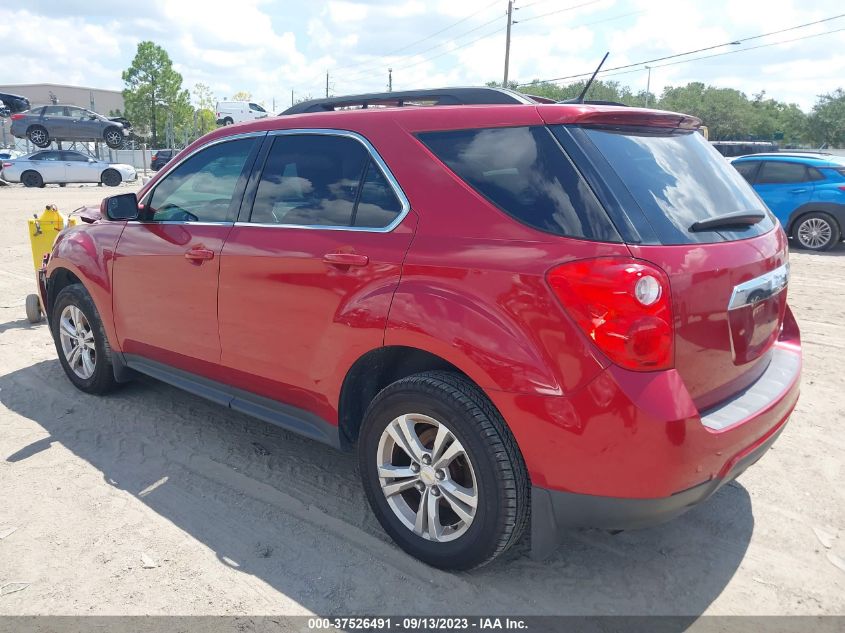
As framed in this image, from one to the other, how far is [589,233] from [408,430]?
3.61ft

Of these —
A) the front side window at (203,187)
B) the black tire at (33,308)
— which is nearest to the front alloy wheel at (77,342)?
the front side window at (203,187)

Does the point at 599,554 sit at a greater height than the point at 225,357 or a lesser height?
lesser

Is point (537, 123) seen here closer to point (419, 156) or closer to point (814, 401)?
point (419, 156)

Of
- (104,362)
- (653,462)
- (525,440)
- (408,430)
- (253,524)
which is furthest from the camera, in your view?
(104,362)

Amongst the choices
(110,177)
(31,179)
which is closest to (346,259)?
(110,177)

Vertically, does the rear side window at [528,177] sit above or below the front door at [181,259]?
above

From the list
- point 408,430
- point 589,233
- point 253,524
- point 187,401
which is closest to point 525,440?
point 408,430

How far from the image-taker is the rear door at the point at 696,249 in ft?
7.56

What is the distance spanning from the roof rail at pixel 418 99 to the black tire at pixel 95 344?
1.99 meters

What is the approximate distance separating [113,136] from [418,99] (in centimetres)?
3111

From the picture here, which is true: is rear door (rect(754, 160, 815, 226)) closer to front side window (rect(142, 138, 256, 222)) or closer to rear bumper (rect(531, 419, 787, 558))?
front side window (rect(142, 138, 256, 222))

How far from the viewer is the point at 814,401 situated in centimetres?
464

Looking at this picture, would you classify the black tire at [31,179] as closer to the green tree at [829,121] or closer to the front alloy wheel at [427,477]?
the front alloy wheel at [427,477]

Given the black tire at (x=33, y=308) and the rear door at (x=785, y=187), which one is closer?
the black tire at (x=33, y=308)
